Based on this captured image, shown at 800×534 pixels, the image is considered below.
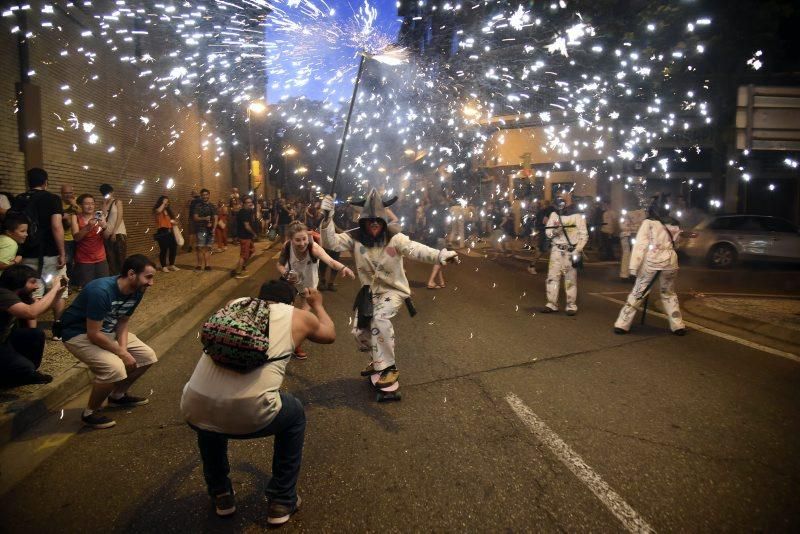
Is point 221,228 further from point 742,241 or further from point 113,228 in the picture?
point 742,241

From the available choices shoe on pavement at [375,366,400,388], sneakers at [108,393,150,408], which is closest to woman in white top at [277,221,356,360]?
shoe on pavement at [375,366,400,388]

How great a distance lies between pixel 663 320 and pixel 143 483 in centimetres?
711

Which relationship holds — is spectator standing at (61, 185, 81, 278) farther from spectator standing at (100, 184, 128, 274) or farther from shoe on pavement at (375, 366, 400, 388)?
shoe on pavement at (375, 366, 400, 388)

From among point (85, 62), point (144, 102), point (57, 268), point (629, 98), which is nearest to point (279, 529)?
point (57, 268)

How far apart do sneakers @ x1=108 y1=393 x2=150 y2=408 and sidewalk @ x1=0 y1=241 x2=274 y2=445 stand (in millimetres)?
488

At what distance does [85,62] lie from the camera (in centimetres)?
1073

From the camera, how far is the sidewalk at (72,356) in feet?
12.6

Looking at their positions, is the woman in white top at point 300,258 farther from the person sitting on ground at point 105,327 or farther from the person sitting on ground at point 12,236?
the person sitting on ground at point 12,236

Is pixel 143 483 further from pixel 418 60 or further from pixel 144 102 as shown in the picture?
pixel 418 60

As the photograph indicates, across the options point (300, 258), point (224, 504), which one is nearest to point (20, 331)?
point (300, 258)

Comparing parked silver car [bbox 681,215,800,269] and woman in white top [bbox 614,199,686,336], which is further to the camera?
parked silver car [bbox 681,215,800,269]

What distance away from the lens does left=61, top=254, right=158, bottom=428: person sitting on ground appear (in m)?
3.74

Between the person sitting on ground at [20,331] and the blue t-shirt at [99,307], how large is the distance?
0.33m

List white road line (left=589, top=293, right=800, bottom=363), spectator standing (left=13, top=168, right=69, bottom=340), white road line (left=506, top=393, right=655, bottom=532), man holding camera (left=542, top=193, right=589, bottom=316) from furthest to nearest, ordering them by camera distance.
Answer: man holding camera (left=542, top=193, right=589, bottom=316)
spectator standing (left=13, top=168, right=69, bottom=340)
white road line (left=589, top=293, right=800, bottom=363)
white road line (left=506, top=393, right=655, bottom=532)
